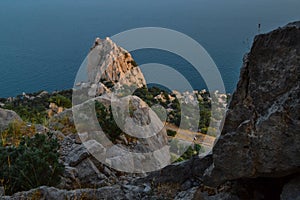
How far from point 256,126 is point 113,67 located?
1657 inches

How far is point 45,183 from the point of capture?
20.0 feet

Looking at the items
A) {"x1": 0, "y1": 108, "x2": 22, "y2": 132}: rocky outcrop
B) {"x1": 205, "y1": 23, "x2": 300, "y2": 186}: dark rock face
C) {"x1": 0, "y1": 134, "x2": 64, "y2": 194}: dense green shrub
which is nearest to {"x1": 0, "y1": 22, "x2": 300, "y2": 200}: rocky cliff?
{"x1": 205, "y1": 23, "x2": 300, "y2": 186}: dark rock face

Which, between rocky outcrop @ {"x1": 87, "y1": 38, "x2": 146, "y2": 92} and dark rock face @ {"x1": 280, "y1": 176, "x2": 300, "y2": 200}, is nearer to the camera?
dark rock face @ {"x1": 280, "y1": 176, "x2": 300, "y2": 200}

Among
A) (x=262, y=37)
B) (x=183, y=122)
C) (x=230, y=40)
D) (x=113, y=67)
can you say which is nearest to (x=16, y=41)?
(x=230, y=40)

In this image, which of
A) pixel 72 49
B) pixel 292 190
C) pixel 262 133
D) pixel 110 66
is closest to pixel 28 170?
pixel 262 133

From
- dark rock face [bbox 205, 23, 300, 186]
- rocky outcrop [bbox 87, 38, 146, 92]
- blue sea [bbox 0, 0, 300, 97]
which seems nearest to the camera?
dark rock face [bbox 205, 23, 300, 186]

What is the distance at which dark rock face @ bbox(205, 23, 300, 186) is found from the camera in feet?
11.5

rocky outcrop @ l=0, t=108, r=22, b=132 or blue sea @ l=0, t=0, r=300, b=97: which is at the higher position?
blue sea @ l=0, t=0, r=300, b=97

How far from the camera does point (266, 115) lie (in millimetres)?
3674

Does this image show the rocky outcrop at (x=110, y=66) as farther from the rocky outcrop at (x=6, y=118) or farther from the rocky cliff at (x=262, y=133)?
the rocky cliff at (x=262, y=133)

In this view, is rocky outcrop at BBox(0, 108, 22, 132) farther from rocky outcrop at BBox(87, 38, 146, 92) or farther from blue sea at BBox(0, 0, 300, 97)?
blue sea at BBox(0, 0, 300, 97)

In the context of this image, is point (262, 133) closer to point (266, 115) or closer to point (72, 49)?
point (266, 115)

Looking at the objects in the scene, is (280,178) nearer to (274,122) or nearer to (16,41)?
(274,122)

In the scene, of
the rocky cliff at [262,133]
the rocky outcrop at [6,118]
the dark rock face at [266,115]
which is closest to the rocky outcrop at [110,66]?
the rocky outcrop at [6,118]
